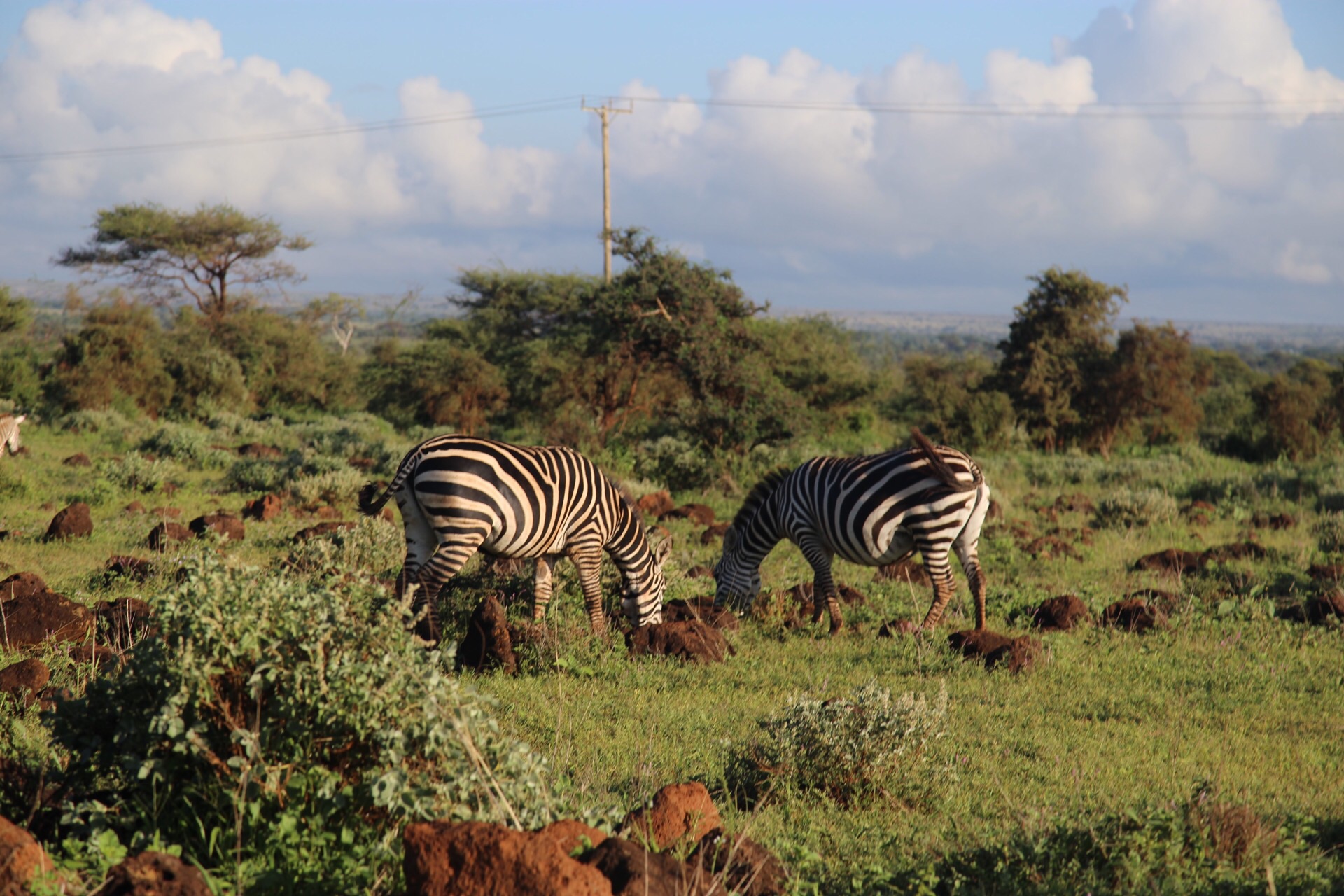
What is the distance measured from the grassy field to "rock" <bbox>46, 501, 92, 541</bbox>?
19 centimetres

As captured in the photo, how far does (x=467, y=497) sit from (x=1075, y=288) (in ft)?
76.9

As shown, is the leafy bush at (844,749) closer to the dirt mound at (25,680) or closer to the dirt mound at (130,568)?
the dirt mound at (25,680)

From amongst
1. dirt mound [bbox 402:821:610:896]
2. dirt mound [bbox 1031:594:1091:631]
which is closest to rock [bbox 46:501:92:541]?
dirt mound [bbox 402:821:610:896]

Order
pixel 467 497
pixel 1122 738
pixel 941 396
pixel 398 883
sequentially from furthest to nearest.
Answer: pixel 941 396, pixel 467 497, pixel 1122 738, pixel 398 883

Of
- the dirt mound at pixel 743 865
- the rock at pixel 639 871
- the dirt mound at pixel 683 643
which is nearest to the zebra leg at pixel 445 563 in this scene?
the dirt mound at pixel 683 643

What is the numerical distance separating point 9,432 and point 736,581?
38.6 ft

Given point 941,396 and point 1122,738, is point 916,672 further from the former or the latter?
point 941,396

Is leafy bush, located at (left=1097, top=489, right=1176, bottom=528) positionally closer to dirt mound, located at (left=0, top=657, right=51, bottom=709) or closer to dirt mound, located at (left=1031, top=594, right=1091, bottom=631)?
dirt mound, located at (left=1031, top=594, right=1091, bottom=631)

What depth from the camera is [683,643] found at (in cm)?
725

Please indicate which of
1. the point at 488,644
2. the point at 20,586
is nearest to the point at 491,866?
the point at 488,644

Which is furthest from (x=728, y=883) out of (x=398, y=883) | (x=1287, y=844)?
(x=1287, y=844)

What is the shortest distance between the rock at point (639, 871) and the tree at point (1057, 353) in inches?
949

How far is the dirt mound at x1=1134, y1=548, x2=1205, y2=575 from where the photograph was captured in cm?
1034

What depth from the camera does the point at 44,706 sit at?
515 centimetres
